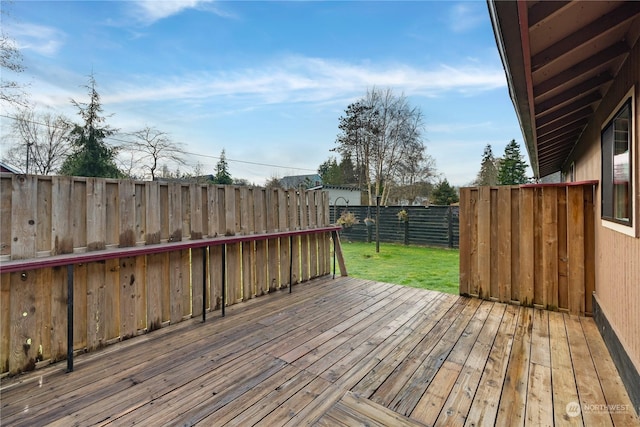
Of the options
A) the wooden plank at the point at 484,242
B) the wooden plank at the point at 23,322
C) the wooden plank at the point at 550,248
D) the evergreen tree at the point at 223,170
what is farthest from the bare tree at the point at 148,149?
the wooden plank at the point at 550,248

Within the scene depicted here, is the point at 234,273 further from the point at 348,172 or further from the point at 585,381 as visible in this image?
the point at 348,172

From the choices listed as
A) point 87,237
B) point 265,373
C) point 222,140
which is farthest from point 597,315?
point 222,140

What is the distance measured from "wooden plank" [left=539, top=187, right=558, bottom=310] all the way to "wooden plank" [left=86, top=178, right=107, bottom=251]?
4.91 m

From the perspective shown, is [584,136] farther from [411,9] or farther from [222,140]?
[222,140]

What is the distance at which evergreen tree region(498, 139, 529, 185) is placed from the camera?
21.2 m

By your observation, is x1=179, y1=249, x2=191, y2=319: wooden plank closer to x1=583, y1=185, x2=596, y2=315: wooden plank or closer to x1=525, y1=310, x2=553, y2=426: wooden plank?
x1=525, y1=310, x2=553, y2=426: wooden plank

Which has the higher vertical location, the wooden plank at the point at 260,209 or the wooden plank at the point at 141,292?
the wooden plank at the point at 260,209

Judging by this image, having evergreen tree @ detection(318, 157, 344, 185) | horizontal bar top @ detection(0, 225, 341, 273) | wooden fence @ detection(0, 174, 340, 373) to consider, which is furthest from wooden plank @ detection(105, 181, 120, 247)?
evergreen tree @ detection(318, 157, 344, 185)

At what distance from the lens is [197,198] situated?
133 inches

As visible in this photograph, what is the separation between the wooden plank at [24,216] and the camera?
2.13 metres

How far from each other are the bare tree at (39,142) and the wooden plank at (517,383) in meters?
13.8

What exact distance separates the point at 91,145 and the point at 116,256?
38.4 feet

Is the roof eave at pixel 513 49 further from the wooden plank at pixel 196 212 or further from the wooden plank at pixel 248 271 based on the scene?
the wooden plank at pixel 248 271

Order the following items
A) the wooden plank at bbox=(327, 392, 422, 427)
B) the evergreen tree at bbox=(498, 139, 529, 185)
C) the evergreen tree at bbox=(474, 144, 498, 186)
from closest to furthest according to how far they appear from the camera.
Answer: the wooden plank at bbox=(327, 392, 422, 427) < the evergreen tree at bbox=(498, 139, 529, 185) < the evergreen tree at bbox=(474, 144, 498, 186)
